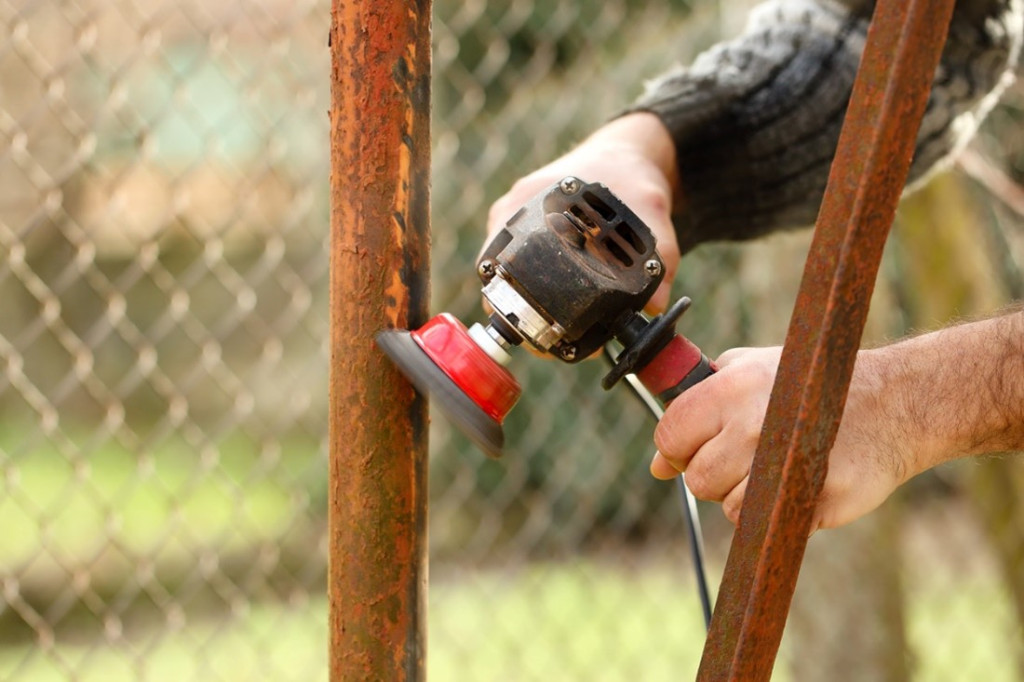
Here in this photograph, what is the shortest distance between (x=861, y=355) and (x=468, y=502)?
115 inches

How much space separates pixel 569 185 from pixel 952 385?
285mm

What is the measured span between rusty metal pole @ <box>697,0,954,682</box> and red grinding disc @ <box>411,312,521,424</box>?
0.52 ft

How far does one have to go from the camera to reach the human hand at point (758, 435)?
62 cm

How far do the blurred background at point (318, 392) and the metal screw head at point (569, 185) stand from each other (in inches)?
46.0

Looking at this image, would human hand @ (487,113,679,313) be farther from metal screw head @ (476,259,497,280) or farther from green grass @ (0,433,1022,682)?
green grass @ (0,433,1022,682)

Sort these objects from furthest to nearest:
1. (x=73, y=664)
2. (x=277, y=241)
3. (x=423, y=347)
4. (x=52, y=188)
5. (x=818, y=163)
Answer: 1. (x=73, y=664)
2. (x=277, y=241)
3. (x=52, y=188)
4. (x=818, y=163)
5. (x=423, y=347)

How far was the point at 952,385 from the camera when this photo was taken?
2.17ft

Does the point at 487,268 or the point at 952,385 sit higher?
the point at 487,268

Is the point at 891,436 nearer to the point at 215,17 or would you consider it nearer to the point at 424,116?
the point at 424,116

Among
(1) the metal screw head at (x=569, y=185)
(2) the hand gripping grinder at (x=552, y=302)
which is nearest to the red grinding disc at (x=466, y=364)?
(2) the hand gripping grinder at (x=552, y=302)

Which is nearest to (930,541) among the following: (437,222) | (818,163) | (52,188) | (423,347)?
(437,222)

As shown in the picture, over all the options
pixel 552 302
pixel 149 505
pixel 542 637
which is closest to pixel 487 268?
pixel 552 302

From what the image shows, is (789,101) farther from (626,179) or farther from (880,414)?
(880,414)

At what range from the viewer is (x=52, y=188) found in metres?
1.50
